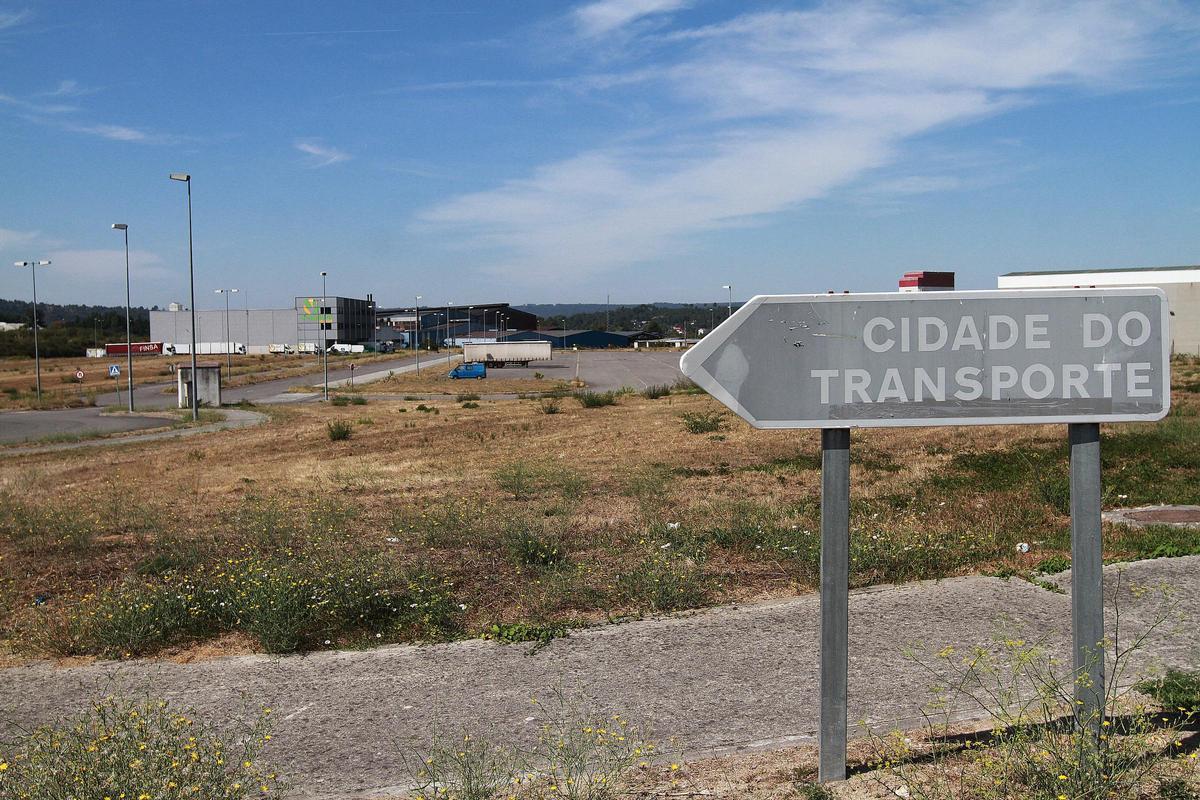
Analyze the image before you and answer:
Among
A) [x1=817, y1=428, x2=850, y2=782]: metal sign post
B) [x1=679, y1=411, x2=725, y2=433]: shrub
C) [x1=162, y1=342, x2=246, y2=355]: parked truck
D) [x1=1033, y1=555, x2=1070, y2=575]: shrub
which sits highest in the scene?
[x1=162, y1=342, x2=246, y2=355]: parked truck

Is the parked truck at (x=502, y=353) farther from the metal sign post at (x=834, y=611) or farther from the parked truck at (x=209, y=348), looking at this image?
the metal sign post at (x=834, y=611)

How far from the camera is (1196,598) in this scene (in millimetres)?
6492

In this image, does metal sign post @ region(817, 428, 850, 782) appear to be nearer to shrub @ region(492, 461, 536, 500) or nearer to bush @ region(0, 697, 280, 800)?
bush @ region(0, 697, 280, 800)

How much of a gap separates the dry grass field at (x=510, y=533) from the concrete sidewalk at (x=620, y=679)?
0.42 meters

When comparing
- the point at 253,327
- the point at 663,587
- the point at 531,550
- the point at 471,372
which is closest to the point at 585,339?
the point at 253,327

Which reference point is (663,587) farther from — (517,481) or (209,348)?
(209,348)

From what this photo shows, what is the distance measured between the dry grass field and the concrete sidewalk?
1.38ft

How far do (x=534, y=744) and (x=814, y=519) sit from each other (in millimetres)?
5571

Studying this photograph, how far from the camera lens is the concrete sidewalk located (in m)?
4.65

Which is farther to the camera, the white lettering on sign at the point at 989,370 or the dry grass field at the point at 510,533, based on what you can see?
the dry grass field at the point at 510,533

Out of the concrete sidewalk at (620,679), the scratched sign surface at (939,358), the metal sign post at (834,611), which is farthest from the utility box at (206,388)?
the metal sign post at (834,611)

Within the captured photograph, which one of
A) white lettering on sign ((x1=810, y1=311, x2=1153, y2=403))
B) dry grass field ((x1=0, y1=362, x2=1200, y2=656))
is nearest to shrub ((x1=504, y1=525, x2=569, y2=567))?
dry grass field ((x1=0, y1=362, x2=1200, y2=656))

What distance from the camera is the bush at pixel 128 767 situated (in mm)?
3568

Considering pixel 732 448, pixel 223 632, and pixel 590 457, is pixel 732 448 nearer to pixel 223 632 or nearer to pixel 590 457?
pixel 590 457
